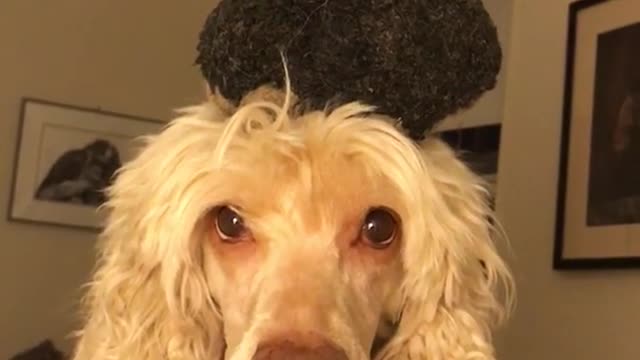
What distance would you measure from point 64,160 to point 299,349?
2668 millimetres

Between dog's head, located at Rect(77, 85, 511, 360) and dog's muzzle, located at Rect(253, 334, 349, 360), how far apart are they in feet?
0.15

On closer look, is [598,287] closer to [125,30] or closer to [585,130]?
[585,130]

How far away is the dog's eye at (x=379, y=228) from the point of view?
116 centimetres

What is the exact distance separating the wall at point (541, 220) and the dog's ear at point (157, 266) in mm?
1195

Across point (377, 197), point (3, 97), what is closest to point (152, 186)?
point (377, 197)

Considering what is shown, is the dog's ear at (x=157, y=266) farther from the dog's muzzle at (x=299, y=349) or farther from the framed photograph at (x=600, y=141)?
the framed photograph at (x=600, y=141)

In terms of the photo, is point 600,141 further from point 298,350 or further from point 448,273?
point 298,350

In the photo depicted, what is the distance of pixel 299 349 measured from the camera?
1.00m

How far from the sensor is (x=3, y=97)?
3480mm

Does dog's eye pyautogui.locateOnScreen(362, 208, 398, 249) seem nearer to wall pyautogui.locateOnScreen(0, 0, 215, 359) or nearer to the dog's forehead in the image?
the dog's forehead

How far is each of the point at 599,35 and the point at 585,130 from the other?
0.62ft

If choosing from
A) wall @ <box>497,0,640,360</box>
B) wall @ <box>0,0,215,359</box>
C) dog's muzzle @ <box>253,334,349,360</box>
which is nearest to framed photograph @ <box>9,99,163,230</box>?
wall @ <box>0,0,215,359</box>

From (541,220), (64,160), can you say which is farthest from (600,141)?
(64,160)

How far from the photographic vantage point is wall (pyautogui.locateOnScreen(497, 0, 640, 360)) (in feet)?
7.40
